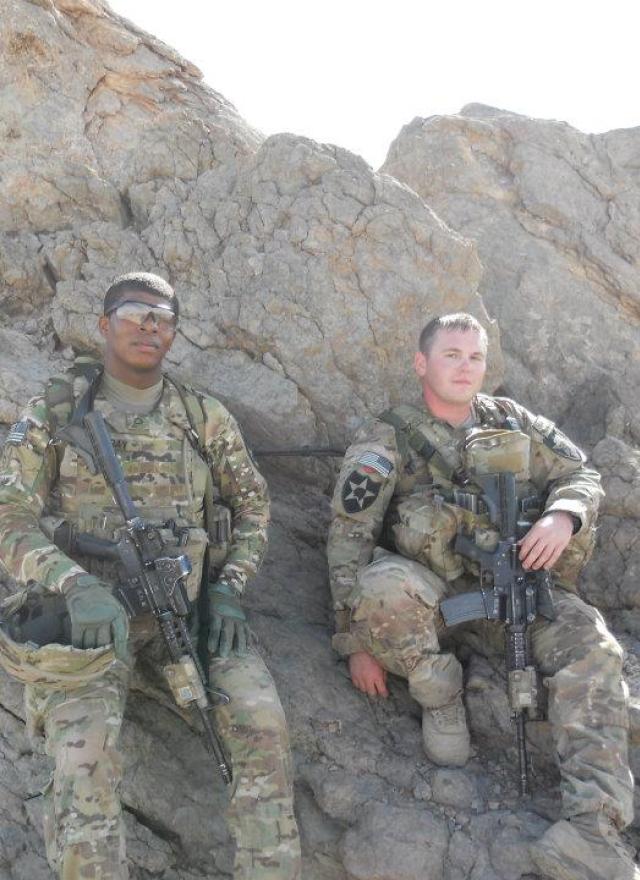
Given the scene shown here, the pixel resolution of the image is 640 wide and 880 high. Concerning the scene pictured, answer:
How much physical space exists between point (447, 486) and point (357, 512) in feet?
1.74

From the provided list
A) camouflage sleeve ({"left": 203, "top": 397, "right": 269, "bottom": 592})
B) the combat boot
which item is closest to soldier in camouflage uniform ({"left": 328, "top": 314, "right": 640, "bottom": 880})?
the combat boot

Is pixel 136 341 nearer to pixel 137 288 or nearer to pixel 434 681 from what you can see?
pixel 137 288

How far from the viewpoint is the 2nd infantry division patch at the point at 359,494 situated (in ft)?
15.0

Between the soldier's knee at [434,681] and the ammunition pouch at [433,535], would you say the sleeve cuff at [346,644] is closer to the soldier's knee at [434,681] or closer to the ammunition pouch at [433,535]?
the soldier's knee at [434,681]

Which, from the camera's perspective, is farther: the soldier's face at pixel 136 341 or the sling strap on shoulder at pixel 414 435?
the sling strap on shoulder at pixel 414 435

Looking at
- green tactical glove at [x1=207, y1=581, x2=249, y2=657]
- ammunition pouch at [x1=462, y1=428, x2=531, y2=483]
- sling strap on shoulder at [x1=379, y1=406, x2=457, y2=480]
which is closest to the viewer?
green tactical glove at [x1=207, y1=581, x2=249, y2=657]

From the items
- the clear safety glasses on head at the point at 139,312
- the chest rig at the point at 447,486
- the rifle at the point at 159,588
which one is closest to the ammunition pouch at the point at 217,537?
the rifle at the point at 159,588

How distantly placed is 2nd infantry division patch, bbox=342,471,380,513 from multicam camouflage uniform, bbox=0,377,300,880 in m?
0.45

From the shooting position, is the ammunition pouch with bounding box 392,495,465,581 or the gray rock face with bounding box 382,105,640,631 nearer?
the ammunition pouch with bounding box 392,495,465,581

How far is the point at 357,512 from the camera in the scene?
4566 millimetres

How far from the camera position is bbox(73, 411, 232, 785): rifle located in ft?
12.1

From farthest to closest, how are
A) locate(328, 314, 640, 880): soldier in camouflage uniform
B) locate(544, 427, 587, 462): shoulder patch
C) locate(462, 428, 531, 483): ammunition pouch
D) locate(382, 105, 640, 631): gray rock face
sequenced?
1. locate(382, 105, 640, 631): gray rock face
2. locate(544, 427, 587, 462): shoulder patch
3. locate(462, 428, 531, 483): ammunition pouch
4. locate(328, 314, 640, 880): soldier in camouflage uniform

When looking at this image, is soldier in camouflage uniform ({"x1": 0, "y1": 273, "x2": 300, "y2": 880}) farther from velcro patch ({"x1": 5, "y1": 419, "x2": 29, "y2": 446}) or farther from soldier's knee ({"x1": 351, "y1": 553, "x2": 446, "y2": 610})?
soldier's knee ({"x1": 351, "y1": 553, "x2": 446, "y2": 610})

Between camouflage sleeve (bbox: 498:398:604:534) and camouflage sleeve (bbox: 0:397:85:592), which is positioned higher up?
camouflage sleeve (bbox: 498:398:604:534)
